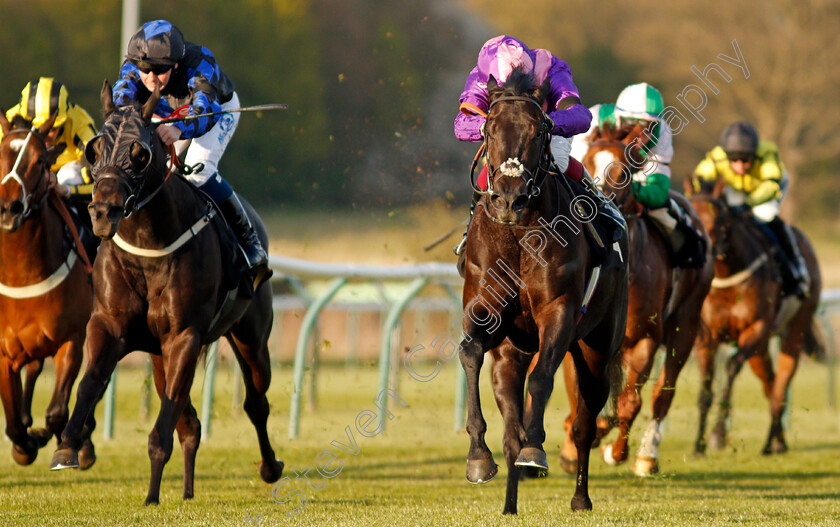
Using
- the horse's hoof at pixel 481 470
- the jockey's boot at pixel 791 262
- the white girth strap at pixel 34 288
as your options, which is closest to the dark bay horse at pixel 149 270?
the white girth strap at pixel 34 288

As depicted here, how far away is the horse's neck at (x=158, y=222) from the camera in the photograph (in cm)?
507

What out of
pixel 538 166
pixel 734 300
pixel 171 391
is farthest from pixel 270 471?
pixel 734 300

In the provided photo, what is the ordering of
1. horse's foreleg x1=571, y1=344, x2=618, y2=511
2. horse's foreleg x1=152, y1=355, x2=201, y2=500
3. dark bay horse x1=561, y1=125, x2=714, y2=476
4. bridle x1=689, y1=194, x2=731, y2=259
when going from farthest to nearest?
bridle x1=689, y1=194, x2=731, y2=259, dark bay horse x1=561, y1=125, x2=714, y2=476, horse's foreleg x1=152, y1=355, x2=201, y2=500, horse's foreleg x1=571, y1=344, x2=618, y2=511

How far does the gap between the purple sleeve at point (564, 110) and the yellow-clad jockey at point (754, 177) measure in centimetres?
411

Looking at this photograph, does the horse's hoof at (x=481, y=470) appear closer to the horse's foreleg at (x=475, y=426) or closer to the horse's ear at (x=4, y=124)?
the horse's foreleg at (x=475, y=426)

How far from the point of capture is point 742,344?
29.0ft

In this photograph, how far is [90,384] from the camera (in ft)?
15.8

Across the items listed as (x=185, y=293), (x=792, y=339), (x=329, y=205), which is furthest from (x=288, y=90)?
(x=185, y=293)

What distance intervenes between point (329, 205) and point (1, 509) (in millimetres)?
19219

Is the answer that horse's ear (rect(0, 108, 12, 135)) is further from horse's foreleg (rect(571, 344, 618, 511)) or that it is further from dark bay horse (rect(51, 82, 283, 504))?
horse's foreleg (rect(571, 344, 618, 511))

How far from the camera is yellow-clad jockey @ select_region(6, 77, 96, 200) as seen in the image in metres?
6.40

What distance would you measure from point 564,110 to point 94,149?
6.58ft

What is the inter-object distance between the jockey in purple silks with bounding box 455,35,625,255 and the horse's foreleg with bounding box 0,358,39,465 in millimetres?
2588

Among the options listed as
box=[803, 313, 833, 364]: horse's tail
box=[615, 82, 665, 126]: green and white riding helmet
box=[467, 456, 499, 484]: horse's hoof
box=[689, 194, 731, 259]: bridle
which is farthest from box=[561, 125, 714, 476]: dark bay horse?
box=[803, 313, 833, 364]: horse's tail
